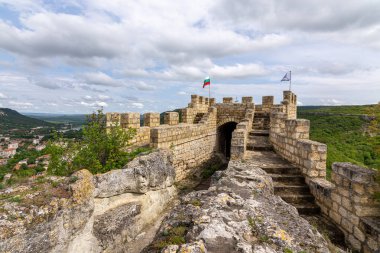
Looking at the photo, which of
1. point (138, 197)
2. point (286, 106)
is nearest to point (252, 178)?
point (138, 197)

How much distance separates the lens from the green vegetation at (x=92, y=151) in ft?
20.1

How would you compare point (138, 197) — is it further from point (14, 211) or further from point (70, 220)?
point (14, 211)

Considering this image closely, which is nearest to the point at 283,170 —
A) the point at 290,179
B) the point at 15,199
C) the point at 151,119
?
the point at 290,179

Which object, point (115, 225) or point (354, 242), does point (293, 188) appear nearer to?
point (354, 242)

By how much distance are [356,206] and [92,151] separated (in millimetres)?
6332

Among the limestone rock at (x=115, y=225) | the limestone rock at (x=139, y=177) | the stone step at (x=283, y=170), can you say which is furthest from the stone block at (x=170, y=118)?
the stone step at (x=283, y=170)

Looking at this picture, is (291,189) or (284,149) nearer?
(291,189)

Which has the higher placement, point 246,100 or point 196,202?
point 246,100

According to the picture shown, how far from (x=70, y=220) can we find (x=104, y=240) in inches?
61.1

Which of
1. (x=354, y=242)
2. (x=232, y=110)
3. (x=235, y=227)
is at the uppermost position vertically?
(x=232, y=110)

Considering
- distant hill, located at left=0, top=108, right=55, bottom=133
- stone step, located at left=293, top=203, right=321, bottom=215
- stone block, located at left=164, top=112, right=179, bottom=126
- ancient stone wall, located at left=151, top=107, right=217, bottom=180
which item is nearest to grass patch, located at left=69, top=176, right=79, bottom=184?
ancient stone wall, located at left=151, top=107, right=217, bottom=180

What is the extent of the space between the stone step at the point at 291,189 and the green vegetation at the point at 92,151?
14.2 ft

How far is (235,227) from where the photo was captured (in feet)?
9.32

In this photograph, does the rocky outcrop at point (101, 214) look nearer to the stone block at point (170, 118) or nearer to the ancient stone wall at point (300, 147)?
the stone block at point (170, 118)
